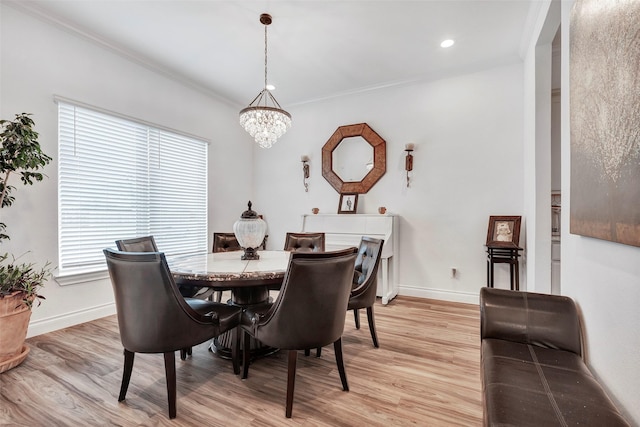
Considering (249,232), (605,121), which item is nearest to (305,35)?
(249,232)

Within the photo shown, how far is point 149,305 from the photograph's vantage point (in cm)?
160

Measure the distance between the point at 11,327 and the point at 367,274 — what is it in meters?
2.66

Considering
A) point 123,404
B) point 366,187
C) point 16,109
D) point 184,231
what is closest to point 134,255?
point 123,404

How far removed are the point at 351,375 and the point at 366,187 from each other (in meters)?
2.74

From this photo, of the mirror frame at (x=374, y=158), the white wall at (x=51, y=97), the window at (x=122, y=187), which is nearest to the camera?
the white wall at (x=51, y=97)

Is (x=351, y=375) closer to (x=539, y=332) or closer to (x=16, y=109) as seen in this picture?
(x=539, y=332)

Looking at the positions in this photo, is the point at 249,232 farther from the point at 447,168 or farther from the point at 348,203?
the point at 447,168

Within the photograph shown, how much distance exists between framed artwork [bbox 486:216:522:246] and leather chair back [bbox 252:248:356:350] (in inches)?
93.0

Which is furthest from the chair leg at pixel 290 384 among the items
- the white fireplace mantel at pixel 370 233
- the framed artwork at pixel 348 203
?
the framed artwork at pixel 348 203

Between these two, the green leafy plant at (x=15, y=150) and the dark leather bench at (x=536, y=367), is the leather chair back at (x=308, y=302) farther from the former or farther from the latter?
the green leafy plant at (x=15, y=150)

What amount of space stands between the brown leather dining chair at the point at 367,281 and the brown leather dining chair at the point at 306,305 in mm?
573

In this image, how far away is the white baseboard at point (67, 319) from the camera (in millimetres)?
2691

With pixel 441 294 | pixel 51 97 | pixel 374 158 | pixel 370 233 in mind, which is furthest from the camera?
pixel 374 158

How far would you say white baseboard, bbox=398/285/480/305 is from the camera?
3.69 m
